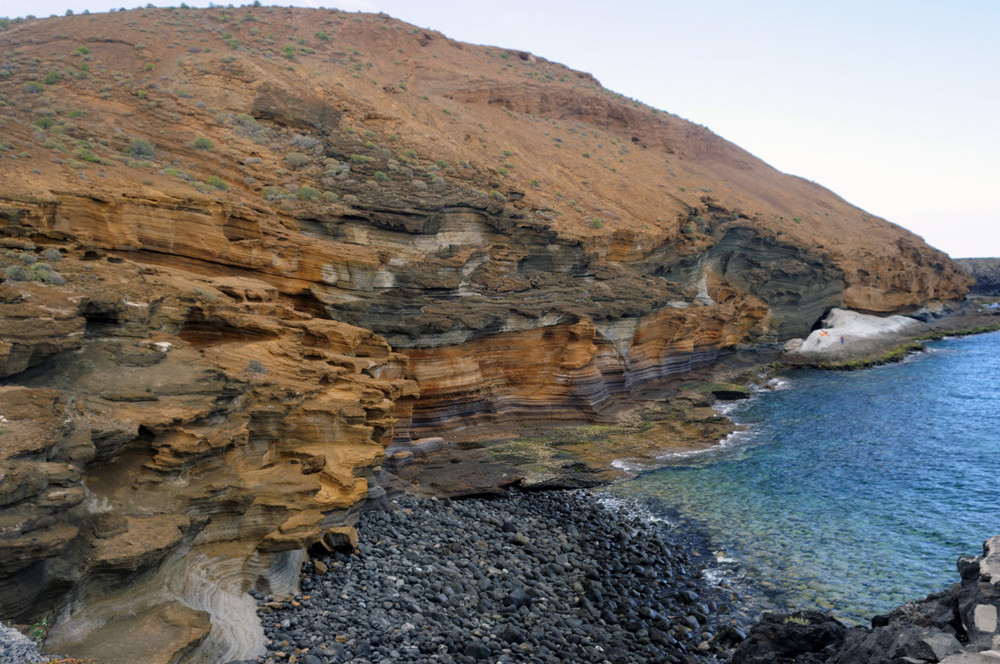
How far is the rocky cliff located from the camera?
368 inches

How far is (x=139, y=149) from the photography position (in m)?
22.6

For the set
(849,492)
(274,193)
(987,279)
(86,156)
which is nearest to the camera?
(86,156)

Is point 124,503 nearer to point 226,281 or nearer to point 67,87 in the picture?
point 226,281

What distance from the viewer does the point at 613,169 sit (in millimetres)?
51062

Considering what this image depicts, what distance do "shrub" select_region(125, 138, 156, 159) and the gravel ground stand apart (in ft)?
50.8

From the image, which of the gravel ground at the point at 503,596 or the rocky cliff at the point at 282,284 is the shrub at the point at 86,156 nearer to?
the rocky cliff at the point at 282,284

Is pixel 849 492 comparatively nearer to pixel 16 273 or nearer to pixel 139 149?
pixel 16 273

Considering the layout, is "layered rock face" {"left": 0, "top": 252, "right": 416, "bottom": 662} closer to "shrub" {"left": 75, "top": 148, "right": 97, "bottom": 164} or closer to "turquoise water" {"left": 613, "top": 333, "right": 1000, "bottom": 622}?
"shrub" {"left": 75, "top": 148, "right": 97, "bottom": 164}

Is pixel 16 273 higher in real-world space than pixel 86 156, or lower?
lower

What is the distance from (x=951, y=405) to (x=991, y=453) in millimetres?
8570

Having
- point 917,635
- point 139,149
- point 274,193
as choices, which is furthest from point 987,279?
point 139,149

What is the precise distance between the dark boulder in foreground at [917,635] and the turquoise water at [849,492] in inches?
143

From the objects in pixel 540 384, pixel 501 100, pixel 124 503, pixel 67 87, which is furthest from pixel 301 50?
pixel 124 503

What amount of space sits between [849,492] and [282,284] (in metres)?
19.5
